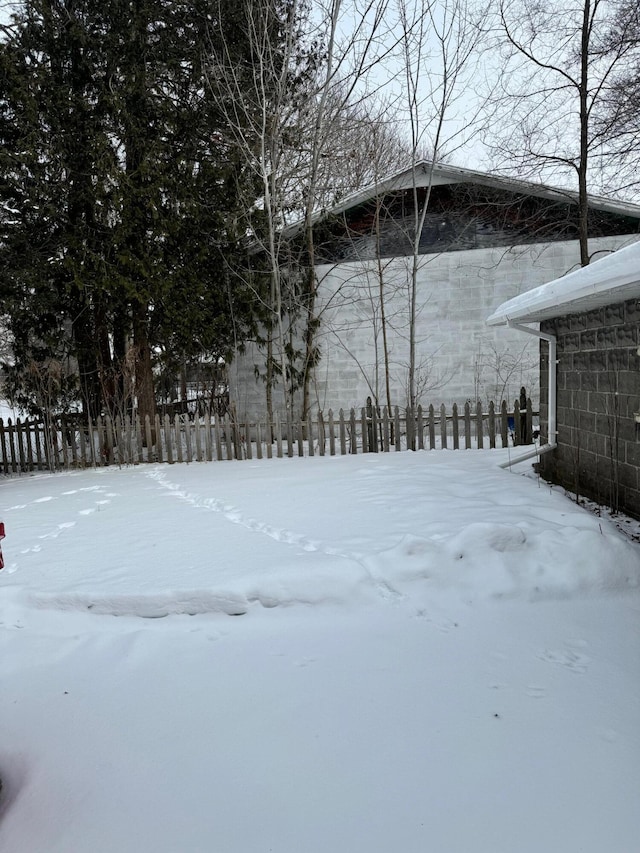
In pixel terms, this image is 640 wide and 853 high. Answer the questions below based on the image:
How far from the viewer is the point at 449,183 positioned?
12.8m

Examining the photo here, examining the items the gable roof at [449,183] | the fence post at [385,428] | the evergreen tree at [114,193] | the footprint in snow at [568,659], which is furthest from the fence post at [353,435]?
the footprint in snow at [568,659]

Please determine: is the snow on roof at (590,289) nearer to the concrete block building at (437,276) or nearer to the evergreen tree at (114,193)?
the concrete block building at (437,276)

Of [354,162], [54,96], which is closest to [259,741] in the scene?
[54,96]

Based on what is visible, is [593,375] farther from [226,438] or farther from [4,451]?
[4,451]

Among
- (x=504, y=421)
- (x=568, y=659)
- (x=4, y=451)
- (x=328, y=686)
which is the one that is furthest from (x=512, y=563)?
(x=4, y=451)

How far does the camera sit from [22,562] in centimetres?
490

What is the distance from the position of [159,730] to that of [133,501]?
201 inches

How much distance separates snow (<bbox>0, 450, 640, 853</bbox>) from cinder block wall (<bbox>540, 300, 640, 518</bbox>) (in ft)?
2.22

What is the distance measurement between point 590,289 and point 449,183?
948 cm

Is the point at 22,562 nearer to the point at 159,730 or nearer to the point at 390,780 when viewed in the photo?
the point at 159,730

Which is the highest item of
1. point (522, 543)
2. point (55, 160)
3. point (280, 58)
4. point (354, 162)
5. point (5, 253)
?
point (280, 58)

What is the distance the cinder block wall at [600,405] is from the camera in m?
5.37

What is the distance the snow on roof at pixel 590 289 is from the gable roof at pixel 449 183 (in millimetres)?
6388

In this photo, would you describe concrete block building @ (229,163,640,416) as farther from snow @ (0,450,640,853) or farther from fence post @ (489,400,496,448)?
snow @ (0,450,640,853)
